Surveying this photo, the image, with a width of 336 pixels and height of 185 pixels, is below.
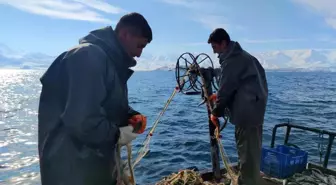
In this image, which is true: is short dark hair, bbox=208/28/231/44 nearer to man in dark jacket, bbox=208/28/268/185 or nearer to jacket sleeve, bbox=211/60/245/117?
man in dark jacket, bbox=208/28/268/185

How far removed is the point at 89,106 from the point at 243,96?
121 inches

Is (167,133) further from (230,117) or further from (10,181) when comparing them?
(230,117)

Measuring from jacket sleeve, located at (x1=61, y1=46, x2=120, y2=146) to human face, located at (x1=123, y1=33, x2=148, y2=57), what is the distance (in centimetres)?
39

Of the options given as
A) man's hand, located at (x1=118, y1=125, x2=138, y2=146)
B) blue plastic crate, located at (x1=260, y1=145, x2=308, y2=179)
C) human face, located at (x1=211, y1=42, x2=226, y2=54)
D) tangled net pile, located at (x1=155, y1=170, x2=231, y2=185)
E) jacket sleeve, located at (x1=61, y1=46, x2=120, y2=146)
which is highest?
human face, located at (x1=211, y1=42, x2=226, y2=54)

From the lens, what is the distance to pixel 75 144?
228cm

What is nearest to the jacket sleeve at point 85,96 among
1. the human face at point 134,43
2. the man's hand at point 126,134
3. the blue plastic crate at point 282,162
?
the man's hand at point 126,134

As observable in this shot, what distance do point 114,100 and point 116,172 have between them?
0.69 m

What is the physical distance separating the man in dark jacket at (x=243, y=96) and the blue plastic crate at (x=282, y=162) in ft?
3.74

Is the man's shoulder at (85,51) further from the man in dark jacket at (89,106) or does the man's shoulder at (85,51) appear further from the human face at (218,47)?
the human face at (218,47)

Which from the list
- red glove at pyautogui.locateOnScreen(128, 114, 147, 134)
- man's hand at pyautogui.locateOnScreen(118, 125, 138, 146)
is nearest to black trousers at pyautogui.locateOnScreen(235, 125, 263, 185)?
→ red glove at pyautogui.locateOnScreen(128, 114, 147, 134)

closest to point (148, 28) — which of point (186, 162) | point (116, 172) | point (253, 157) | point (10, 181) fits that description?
point (116, 172)

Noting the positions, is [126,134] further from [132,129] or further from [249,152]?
[249,152]

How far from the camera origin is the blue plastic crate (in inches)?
233

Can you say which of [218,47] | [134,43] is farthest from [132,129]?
[218,47]
